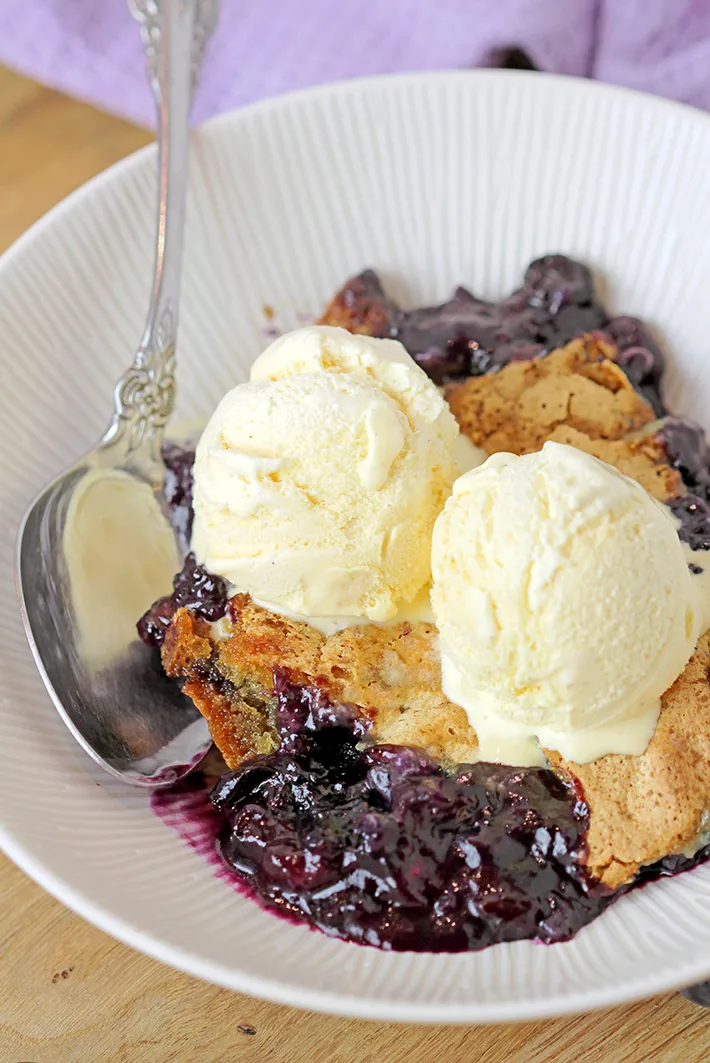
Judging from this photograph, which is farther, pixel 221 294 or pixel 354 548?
pixel 221 294

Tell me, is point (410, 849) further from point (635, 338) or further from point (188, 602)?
point (635, 338)

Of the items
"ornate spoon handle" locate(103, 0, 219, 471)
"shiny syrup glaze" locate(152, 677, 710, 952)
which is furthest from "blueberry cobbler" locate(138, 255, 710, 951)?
"ornate spoon handle" locate(103, 0, 219, 471)

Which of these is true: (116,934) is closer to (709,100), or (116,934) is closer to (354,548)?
(354,548)

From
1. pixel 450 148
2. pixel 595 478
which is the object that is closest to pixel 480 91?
pixel 450 148

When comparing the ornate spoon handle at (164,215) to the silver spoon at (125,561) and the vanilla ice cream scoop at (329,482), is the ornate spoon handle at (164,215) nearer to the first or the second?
the silver spoon at (125,561)

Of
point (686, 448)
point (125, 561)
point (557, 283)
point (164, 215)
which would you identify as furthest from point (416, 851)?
point (164, 215)
